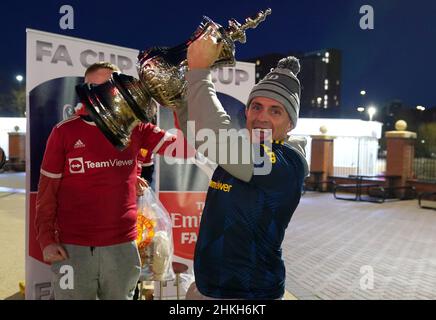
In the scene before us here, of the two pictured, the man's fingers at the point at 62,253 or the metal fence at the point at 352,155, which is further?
the metal fence at the point at 352,155

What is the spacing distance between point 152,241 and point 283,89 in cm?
168

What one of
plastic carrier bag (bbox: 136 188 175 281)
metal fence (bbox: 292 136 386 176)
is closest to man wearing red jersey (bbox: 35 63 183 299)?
plastic carrier bag (bbox: 136 188 175 281)

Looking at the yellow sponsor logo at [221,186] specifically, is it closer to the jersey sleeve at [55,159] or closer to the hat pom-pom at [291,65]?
the hat pom-pom at [291,65]

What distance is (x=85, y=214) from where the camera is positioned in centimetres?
227

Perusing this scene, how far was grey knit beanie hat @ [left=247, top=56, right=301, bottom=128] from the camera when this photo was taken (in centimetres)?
162

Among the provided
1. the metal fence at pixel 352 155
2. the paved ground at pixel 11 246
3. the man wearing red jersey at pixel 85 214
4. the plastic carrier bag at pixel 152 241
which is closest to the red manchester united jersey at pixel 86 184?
the man wearing red jersey at pixel 85 214

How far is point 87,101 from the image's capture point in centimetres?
135

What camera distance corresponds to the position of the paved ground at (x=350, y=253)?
4777 mm

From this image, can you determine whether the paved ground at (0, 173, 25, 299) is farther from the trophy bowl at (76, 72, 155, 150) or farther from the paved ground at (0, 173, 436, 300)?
the trophy bowl at (76, 72, 155, 150)

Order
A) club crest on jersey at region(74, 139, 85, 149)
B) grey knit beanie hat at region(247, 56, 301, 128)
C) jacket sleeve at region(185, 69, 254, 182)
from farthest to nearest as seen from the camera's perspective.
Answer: club crest on jersey at region(74, 139, 85, 149) < grey knit beanie hat at region(247, 56, 301, 128) < jacket sleeve at region(185, 69, 254, 182)

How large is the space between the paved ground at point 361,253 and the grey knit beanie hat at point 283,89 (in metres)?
3.34

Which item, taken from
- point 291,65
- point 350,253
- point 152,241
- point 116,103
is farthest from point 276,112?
point 350,253

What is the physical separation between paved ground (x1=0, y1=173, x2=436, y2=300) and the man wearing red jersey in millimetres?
2567

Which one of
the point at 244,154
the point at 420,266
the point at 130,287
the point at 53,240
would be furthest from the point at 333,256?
the point at 244,154
